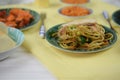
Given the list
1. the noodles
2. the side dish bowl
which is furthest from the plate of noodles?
the side dish bowl

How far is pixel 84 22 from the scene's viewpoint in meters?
0.95

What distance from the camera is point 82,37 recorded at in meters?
0.84

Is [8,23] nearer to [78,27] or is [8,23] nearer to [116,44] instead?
[78,27]

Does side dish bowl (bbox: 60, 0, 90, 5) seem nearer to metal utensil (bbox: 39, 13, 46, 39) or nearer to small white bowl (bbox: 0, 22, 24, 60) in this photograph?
metal utensil (bbox: 39, 13, 46, 39)

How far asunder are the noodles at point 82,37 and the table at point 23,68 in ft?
0.40

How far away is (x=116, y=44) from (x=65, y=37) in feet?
0.65

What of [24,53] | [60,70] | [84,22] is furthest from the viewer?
[84,22]

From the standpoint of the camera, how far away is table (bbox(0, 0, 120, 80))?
70cm

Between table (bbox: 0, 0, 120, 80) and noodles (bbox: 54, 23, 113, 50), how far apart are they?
4.8 inches

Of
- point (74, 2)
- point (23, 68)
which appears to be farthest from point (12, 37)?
point (74, 2)

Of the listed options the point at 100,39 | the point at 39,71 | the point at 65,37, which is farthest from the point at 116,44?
the point at 39,71

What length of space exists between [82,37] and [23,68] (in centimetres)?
24

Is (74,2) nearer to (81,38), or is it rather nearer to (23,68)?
(81,38)

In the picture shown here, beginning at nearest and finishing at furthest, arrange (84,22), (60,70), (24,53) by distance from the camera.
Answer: (60,70) → (24,53) → (84,22)
